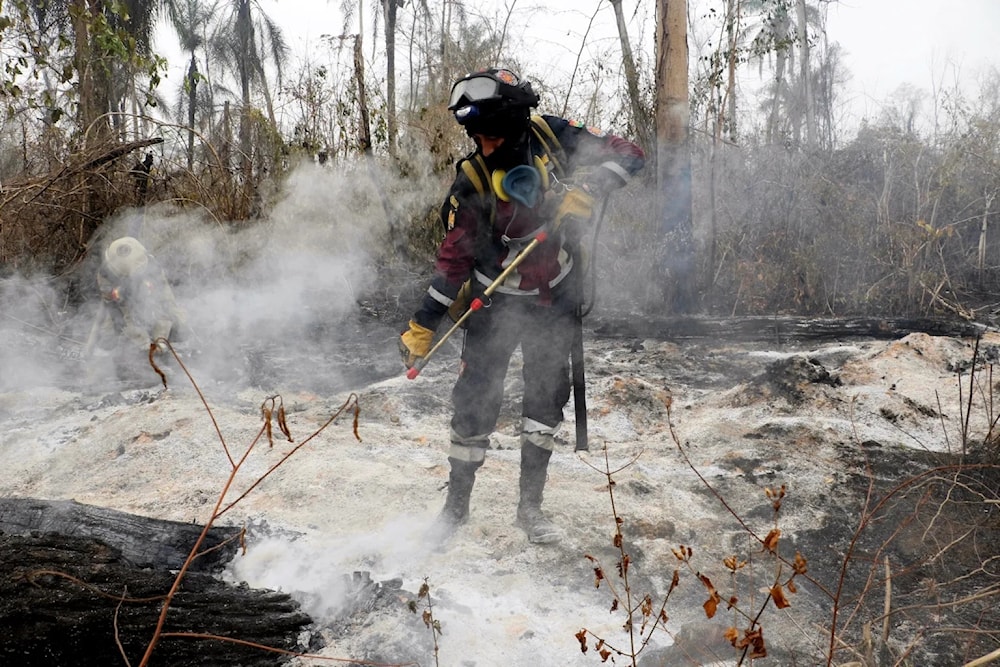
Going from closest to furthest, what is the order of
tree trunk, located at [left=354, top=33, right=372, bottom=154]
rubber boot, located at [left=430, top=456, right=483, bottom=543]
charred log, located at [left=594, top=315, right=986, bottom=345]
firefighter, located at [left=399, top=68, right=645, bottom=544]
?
1. firefighter, located at [left=399, top=68, right=645, bottom=544]
2. rubber boot, located at [left=430, top=456, right=483, bottom=543]
3. charred log, located at [left=594, top=315, right=986, bottom=345]
4. tree trunk, located at [left=354, top=33, right=372, bottom=154]

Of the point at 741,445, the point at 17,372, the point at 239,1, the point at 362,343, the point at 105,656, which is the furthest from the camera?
the point at 239,1

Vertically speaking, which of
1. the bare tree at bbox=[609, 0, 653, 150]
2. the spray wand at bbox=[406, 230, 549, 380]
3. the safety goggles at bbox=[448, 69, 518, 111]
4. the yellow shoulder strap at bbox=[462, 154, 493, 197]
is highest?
the bare tree at bbox=[609, 0, 653, 150]

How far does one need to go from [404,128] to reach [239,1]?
1534 centimetres

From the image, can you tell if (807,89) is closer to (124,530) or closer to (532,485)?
(532,485)

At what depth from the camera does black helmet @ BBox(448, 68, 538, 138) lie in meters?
→ 2.68

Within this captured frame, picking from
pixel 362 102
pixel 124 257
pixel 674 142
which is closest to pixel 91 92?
pixel 362 102

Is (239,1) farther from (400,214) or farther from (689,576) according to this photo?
(689,576)

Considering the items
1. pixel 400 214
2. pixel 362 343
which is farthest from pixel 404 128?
pixel 362 343

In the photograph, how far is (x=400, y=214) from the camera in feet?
26.4

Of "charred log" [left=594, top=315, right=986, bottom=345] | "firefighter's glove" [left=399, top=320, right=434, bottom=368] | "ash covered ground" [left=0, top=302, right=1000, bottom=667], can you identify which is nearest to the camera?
"ash covered ground" [left=0, top=302, right=1000, bottom=667]

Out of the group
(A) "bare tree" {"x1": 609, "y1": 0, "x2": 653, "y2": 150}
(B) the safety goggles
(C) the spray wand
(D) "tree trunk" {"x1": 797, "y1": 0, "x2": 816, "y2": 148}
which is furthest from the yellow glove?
(D) "tree trunk" {"x1": 797, "y1": 0, "x2": 816, "y2": 148}

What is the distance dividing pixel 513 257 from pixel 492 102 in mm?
617

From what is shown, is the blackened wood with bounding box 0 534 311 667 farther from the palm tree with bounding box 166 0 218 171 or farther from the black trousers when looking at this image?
the palm tree with bounding box 166 0 218 171

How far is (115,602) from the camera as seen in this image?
226 centimetres
